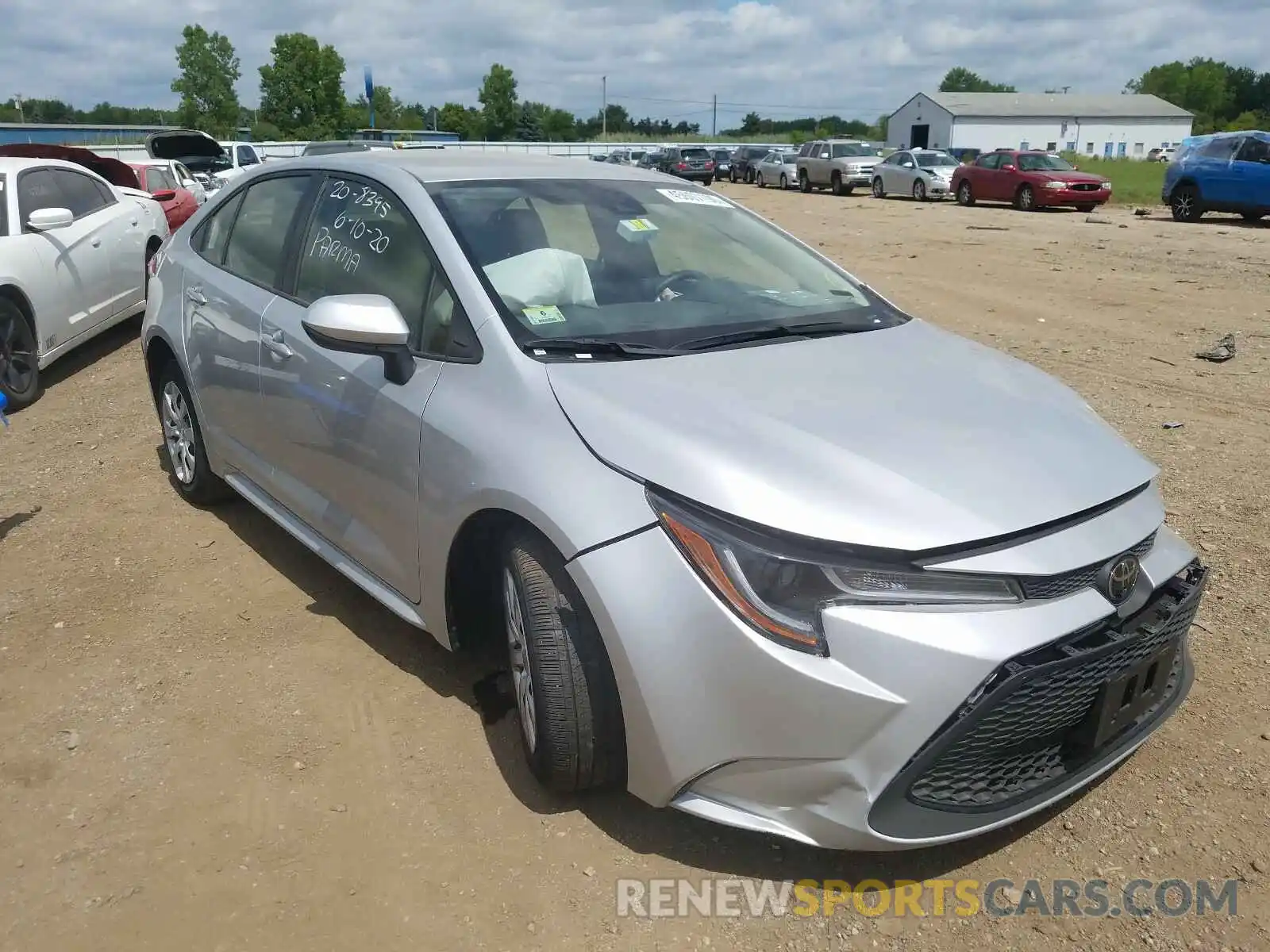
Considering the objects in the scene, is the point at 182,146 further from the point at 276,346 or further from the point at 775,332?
the point at 775,332

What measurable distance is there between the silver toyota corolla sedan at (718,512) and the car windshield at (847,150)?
28675 mm

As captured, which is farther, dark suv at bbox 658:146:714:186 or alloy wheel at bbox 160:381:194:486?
dark suv at bbox 658:146:714:186

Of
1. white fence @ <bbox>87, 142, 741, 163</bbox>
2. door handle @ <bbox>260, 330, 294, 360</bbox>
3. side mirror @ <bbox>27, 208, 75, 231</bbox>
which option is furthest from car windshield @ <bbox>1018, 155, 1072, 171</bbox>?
door handle @ <bbox>260, 330, 294, 360</bbox>

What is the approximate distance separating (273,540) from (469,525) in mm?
2216

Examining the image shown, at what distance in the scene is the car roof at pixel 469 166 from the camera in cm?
351

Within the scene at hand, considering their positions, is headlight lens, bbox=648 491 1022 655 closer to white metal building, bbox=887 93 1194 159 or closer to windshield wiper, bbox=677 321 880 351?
windshield wiper, bbox=677 321 880 351

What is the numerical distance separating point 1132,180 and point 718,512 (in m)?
36.7

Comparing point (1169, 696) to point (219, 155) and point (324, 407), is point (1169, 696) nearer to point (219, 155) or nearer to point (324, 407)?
point (324, 407)

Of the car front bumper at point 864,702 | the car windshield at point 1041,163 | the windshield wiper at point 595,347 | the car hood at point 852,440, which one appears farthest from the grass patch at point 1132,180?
the car front bumper at point 864,702

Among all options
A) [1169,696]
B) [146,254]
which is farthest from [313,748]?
[146,254]

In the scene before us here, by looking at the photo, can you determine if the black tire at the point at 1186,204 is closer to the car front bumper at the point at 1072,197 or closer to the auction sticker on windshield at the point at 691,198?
the car front bumper at the point at 1072,197

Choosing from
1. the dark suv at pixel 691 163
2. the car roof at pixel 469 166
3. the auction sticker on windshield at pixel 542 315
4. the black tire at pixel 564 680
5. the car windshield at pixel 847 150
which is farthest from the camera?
the dark suv at pixel 691 163

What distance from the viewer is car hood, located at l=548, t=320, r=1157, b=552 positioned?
222 centimetres

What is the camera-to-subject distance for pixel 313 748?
3104 millimetres
